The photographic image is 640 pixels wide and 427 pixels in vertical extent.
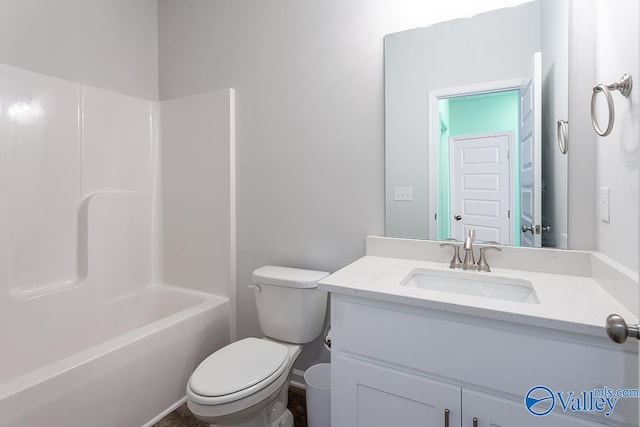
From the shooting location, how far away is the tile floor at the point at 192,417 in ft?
5.50

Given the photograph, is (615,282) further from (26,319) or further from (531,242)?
(26,319)

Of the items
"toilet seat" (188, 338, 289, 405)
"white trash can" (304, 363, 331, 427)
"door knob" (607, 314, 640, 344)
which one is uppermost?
"door knob" (607, 314, 640, 344)

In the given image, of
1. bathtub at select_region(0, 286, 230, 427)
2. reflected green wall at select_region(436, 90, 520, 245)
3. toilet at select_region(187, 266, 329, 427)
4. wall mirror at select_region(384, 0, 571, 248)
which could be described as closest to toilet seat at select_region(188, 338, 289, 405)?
toilet at select_region(187, 266, 329, 427)

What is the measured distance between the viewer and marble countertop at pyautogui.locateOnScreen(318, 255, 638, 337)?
2.79 ft

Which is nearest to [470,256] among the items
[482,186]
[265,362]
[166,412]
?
[482,186]

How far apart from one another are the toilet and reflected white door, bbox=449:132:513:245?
0.77 meters

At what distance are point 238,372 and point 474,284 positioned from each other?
3.38 ft

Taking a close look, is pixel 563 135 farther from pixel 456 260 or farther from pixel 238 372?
pixel 238 372

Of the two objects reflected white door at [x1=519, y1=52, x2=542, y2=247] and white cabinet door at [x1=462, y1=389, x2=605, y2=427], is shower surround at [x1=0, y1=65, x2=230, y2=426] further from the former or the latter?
reflected white door at [x1=519, y1=52, x2=542, y2=247]

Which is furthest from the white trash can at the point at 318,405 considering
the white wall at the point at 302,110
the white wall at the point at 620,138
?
the white wall at the point at 620,138

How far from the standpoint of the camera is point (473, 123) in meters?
1.43

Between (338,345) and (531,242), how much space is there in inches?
36.3

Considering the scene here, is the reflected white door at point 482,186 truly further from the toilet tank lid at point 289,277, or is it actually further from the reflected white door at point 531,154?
the toilet tank lid at point 289,277

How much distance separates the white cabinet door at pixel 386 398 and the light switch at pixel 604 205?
784mm
